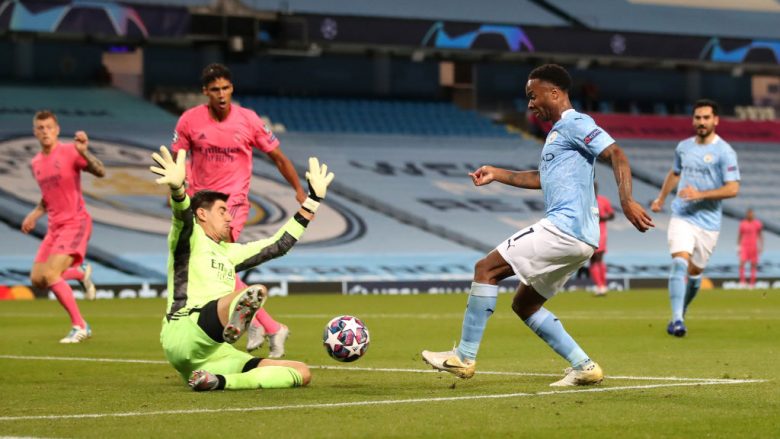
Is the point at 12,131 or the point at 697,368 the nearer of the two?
the point at 697,368

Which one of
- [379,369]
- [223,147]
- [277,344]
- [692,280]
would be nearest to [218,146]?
[223,147]

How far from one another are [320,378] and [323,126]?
107ft

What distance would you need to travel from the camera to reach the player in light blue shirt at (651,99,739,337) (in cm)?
1484

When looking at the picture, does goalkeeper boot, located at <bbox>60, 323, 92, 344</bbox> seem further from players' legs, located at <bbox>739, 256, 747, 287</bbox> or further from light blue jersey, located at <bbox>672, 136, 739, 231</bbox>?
players' legs, located at <bbox>739, 256, 747, 287</bbox>

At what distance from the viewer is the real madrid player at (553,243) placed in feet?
30.0

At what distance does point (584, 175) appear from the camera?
9.29 m

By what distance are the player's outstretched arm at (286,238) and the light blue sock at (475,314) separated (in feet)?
4.12

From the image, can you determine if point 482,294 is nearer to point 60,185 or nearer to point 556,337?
point 556,337

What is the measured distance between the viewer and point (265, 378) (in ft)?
30.2

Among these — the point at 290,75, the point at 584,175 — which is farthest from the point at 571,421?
the point at 290,75

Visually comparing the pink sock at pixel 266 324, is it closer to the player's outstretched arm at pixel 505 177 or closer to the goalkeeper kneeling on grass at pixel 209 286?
the goalkeeper kneeling on grass at pixel 209 286

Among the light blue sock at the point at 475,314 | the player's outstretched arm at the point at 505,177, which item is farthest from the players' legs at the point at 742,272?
the light blue sock at the point at 475,314

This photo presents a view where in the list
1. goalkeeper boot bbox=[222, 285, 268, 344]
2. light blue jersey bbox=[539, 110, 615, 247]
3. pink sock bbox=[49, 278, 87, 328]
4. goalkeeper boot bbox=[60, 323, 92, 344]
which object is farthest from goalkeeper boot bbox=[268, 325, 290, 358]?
pink sock bbox=[49, 278, 87, 328]

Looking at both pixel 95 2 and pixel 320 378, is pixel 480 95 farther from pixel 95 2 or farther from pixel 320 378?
pixel 320 378
